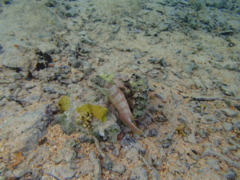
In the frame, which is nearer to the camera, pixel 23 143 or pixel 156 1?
pixel 23 143

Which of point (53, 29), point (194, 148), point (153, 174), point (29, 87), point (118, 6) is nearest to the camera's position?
point (153, 174)

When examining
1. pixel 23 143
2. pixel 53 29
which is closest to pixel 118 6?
pixel 53 29

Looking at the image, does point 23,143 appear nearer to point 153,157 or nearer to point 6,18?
point 153,157

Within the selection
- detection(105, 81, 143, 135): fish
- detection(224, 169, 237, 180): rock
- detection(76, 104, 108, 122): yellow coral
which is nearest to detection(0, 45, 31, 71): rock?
detection(76, 104, 108, 122): yellow coral

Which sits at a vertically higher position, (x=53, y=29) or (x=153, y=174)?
(x=53, y=29)

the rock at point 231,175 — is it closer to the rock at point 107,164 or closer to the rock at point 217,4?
the rock at point 107,164

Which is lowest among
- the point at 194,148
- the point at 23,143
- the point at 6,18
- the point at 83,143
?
the point at 194,148

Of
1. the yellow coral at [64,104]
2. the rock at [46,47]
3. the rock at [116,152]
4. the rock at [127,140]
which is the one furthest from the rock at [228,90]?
the rock at [46,47]

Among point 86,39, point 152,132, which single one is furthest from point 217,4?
point 152,132
